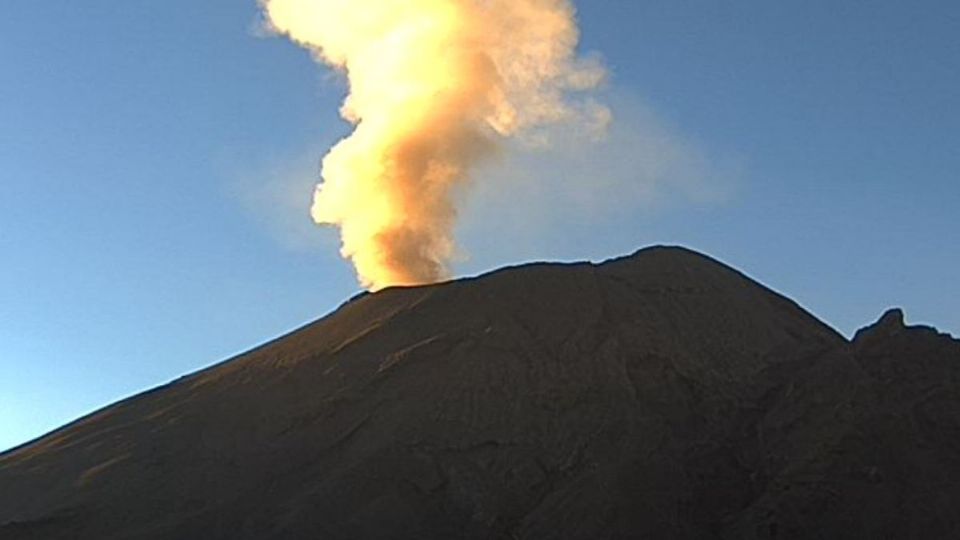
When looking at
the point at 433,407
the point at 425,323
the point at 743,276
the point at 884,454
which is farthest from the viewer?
the point at 743,276

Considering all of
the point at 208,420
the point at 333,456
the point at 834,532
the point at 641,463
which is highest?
the point at 208,420

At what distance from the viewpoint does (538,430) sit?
2168 inches

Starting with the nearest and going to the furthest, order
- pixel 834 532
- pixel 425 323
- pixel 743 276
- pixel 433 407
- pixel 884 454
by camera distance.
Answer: pixel 834 532 < pixel 884 454 < pixel 433 407 < pixel 425 323 < pixel 743 276

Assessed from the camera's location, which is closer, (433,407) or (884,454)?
(884,454)

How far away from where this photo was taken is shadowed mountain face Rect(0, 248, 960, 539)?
164 feet

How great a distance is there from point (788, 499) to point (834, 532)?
83.6 inches

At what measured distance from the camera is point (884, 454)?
2015 inches

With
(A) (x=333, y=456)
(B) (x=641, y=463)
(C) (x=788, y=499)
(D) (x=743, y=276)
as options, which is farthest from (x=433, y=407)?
(D) (x=743, y=276)

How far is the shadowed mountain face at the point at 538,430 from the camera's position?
49.9 meters

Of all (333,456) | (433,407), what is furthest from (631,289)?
(333,456)

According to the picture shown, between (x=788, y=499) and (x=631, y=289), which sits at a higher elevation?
(x=631, y=289)

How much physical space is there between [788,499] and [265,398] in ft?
65.6

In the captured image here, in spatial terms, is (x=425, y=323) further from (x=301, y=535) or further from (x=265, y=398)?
(x=301, y=535)

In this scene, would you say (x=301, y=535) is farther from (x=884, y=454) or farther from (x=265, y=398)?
(x=884, y=454)
